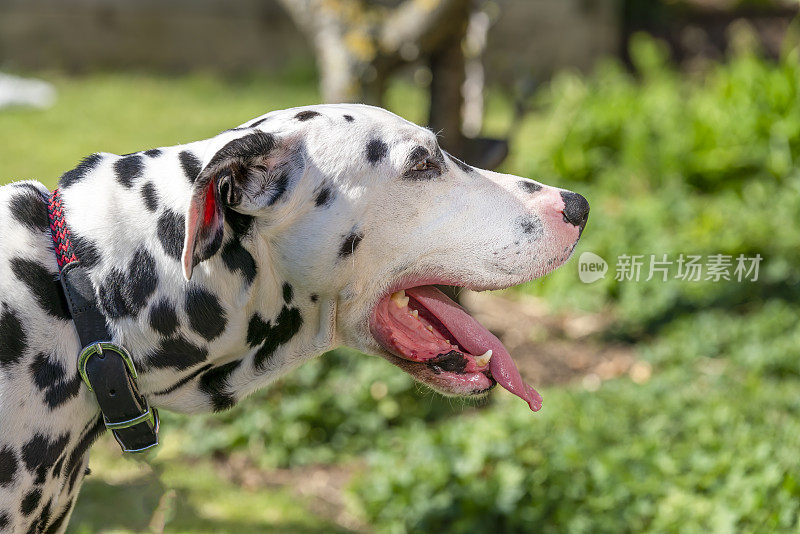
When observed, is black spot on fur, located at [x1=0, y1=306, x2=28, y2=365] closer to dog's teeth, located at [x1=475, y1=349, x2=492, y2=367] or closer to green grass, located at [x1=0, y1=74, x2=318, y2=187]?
dog's teeth, located at [x1=475, y1=349, x2=492, y2=367]

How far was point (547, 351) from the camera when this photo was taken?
5094 millimetres

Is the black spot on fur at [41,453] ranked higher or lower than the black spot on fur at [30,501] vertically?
higher

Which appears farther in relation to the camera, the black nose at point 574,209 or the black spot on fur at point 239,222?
the black nose at point 574,209

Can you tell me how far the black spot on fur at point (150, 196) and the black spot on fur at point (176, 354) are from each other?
32 centimetres

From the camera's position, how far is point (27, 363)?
6.12ft

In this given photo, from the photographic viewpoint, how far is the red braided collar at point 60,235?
75.6 inches

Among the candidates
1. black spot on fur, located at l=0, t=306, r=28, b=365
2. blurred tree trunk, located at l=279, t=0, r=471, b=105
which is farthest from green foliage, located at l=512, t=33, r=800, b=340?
black spot on fur, located at l=0, t=306, r=28, b=365

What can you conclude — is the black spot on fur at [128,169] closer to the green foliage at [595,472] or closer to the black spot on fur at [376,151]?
the black spot on fur at [376,151]

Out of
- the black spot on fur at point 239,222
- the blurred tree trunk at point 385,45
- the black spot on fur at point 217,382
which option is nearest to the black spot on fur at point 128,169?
the black spot on fur at point 239,222

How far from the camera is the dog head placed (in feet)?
6.59

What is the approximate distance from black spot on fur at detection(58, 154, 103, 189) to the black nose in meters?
1.23

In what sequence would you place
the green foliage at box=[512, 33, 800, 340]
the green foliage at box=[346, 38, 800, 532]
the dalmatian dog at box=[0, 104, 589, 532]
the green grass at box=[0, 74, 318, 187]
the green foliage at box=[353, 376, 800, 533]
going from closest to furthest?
1. the dalmatian dog at box=[0, 104, 589, 532]
2. the green foliage at box=[353, 376, 800, 533]
3. the green foliage at box=[346, 38, 800, 532]
4. the green foliage at box=[512, 33, 800, 340]
5. the green grass at box=[0, 74, 318, 187]

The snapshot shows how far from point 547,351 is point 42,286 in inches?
144

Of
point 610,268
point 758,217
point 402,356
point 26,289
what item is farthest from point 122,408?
point 758,217
